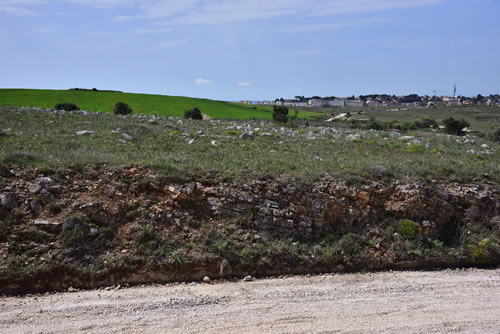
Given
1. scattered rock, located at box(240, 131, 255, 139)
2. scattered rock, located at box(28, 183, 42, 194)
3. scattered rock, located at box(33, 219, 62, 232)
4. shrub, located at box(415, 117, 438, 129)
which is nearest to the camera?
scattered rock, located at box(33, 219, 62, 232)

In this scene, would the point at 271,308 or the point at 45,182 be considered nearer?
the point at 271,308

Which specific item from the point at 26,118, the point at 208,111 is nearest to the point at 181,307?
the point at 26,118

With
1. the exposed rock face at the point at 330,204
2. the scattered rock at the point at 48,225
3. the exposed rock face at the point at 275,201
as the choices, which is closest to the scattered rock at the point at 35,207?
the exposed rock face at the point at 275,201

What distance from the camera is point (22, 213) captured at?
32.7ft

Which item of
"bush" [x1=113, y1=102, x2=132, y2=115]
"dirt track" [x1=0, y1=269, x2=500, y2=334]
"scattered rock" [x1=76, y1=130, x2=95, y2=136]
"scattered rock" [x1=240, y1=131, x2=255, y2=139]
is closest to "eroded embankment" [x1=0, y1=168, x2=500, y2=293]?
"dirt track" [x1=0, y1=269, x2=500, y2=334]

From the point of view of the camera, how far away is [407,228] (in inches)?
462

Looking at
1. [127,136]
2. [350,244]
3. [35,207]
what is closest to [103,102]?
[127,136]

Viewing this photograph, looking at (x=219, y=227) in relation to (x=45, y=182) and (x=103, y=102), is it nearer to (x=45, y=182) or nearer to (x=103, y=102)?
(x=45, y=182)

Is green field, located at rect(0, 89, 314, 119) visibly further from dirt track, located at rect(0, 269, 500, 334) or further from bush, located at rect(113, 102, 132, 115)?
dirt track, located at rect(0, 269, 500, 334)

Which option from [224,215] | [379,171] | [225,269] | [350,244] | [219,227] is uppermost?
[379,171]

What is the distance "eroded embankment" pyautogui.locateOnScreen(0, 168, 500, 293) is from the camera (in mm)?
9430

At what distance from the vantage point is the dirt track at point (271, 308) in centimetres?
745

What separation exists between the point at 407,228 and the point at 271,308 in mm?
5737

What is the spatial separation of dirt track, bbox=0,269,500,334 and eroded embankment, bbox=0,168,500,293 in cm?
60
